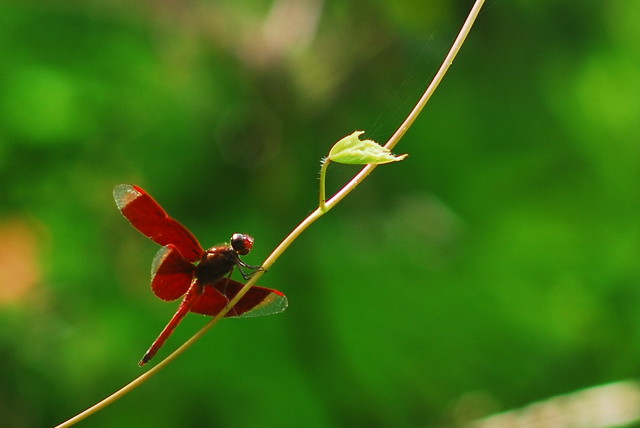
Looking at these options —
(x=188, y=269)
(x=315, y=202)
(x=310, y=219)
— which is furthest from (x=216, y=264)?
(x=315, y=202)

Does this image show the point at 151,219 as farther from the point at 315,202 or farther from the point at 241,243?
the point at 315,202

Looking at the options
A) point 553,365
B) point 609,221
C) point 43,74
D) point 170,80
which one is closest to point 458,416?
point 553,365

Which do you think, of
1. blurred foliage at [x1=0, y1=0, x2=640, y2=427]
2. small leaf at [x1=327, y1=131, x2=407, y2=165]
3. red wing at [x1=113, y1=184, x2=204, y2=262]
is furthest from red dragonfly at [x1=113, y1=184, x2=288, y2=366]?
blurred foliage at [x1=0, y1=0, x2=640, y2=427]

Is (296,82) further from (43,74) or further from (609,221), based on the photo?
(609,221)

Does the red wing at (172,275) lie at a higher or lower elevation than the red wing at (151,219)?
lower

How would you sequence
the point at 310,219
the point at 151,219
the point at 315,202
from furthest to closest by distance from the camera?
the point at 315,202 → the point at 151,219 → the point at 310,219

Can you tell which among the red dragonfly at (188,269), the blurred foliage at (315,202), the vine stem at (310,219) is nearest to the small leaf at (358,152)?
the vine stem at (310,219)

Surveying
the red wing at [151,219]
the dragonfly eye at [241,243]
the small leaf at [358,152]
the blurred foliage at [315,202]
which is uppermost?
the small leaf at [358,152]

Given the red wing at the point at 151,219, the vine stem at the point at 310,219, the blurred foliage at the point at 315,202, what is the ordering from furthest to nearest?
the blurred foliage at the point at 315,202, the red wing at the point at 151,219, the vine stem at the point at 310,219

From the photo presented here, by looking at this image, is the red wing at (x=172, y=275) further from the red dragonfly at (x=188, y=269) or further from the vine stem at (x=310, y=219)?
the vine stem at (x=310, y=219)
